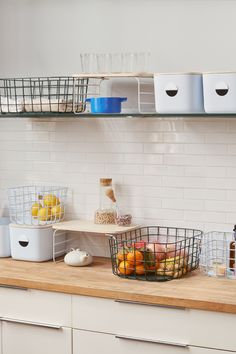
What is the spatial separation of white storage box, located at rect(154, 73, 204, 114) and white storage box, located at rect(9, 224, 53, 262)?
948 mm

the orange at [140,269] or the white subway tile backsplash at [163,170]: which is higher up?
the white subway tile backsplash at [163,170]

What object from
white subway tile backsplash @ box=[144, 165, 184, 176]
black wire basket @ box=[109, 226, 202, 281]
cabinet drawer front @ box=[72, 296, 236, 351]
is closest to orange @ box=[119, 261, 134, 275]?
black wire basket @ box=[109, 226, 202, 281]

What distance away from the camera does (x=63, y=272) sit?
12.0 feet

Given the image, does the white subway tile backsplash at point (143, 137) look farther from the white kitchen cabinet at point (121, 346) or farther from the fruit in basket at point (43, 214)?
the white kitchen cabinet at point (121, 346)

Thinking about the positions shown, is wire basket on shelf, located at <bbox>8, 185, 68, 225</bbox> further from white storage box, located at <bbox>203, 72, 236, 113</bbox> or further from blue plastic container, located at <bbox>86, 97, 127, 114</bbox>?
white storage box, located at <bbox>203, 72, 236, 113</bbox>

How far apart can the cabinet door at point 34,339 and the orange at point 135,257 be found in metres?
0.43

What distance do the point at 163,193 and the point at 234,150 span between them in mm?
443

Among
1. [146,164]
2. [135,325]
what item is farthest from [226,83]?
[135,325]

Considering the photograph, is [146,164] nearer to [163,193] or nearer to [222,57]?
[163,193]

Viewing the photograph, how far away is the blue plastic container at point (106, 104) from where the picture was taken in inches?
142

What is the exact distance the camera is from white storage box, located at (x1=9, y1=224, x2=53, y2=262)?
3887 mm

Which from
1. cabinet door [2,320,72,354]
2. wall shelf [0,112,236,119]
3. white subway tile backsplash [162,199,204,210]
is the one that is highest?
wall shelf [0,112,236,119]

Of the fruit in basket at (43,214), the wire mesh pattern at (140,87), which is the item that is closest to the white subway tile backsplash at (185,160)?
the wire mesh pattern at (140,87)

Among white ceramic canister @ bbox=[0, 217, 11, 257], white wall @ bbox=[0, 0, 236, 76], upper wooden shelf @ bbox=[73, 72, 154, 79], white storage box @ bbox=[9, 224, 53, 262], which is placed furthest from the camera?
white ceramic canister @ bbox=[0, 217, 11, 257]
